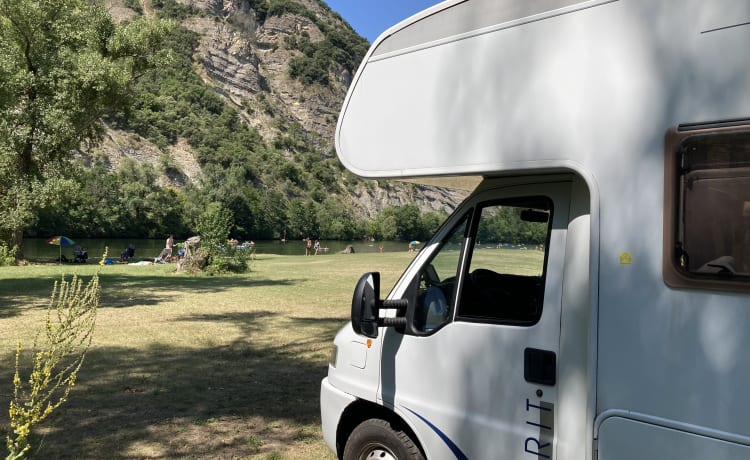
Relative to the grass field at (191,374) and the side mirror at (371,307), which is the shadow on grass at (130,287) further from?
the side mirror at (371,307)

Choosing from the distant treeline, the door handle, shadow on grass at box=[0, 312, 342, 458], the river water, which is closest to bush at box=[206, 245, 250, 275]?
the river water

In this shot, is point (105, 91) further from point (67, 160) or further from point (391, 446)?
point (391, 446)

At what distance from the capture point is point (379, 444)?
3619 millimetres

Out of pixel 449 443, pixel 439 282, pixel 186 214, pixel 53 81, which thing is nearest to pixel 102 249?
pixel 186 214

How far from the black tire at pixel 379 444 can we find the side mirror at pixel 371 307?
0.59 m

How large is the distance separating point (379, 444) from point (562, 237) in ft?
5.61

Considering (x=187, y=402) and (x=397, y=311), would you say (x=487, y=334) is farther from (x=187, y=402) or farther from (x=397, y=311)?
(x=187, y=402)

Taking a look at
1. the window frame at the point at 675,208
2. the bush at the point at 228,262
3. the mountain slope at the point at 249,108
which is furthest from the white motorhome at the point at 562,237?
the mountain slope at the point at 249,108

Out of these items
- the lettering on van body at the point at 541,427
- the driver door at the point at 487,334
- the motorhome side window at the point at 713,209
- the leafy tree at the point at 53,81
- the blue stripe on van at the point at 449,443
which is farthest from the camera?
the leafy tree at the point at 53,81

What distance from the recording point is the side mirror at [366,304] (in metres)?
3.40

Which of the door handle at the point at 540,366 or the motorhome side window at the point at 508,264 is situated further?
the motorhome side window at the point at 508,264

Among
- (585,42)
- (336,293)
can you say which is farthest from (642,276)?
(336,293)

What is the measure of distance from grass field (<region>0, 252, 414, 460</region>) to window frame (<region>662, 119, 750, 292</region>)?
369cm

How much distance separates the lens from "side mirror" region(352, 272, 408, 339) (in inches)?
134
